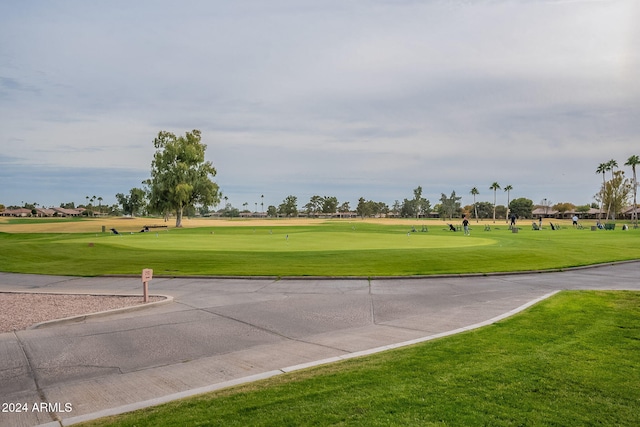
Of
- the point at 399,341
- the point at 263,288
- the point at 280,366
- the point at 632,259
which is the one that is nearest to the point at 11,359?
the point at 280,366

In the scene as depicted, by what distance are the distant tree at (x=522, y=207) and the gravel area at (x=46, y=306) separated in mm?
194454

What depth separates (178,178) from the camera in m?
77.4

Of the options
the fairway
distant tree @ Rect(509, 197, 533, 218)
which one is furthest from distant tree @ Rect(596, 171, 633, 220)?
the fairway

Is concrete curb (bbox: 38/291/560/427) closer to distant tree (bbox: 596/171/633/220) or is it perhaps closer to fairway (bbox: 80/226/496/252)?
fairway (bbox: 80/226/496/252)

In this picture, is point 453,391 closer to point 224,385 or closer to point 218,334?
point 224,385

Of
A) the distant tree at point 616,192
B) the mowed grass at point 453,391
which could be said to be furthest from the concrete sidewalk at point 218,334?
the distant tree at point 616,192

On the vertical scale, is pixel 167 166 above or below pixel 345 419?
above

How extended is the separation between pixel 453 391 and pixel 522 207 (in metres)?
200

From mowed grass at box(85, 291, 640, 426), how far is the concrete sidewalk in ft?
2.61

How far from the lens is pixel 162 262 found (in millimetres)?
22969

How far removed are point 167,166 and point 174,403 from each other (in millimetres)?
78200

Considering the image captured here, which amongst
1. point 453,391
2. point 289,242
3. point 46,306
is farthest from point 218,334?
point 289,242

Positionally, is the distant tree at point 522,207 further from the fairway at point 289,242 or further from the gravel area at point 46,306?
the gravel area at point 46,306

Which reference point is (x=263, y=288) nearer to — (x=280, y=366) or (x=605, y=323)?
(x=280, y=366)
